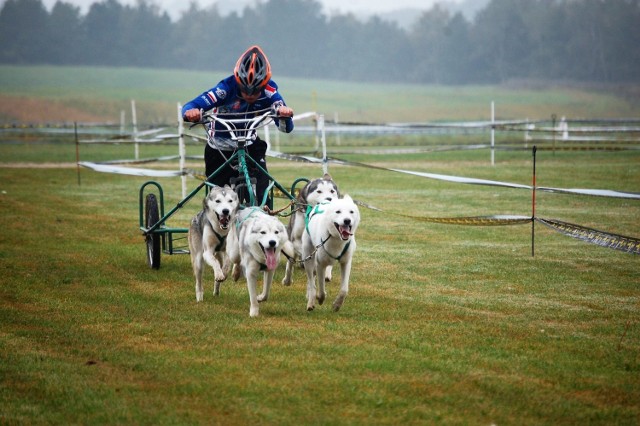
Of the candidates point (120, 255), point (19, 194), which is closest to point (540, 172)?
point (19, 194)

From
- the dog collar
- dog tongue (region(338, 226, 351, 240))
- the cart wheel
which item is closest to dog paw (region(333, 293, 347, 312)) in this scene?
dog tongue (region(338, 226, 351, 240))

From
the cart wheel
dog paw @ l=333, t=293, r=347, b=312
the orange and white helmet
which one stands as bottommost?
dog paw @ l=333, t=293, r=347, b=312

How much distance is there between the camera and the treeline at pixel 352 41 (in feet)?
400

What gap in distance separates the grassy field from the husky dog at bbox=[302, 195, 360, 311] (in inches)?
11.6

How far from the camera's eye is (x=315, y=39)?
13412 cm

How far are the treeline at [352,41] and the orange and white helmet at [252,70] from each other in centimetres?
11344

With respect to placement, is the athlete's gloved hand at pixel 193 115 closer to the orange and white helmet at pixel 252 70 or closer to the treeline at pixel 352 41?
the orange and white helmet at pixel 252 70

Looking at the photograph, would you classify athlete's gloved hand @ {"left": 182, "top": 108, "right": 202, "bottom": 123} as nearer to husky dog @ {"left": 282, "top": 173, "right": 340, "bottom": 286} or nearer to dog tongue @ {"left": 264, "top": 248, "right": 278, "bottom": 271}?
husky dog @ {"left": 282, "top": 173, "right": 340, "bottom": 286}

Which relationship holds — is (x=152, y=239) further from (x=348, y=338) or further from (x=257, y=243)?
(x=348, y=338)

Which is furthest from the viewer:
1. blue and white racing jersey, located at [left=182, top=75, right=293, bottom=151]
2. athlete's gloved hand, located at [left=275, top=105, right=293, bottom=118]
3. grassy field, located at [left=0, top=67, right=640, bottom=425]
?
blue and white racing jersey, located at [left=182, top=75, right=293, bottom=151]

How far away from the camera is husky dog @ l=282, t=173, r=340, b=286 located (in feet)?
31.8

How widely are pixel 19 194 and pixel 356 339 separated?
1693 cm

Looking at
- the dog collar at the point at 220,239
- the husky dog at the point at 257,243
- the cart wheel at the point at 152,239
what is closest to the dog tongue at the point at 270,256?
the husky dog at the point at 257,243

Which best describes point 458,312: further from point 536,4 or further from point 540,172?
point 536,4
